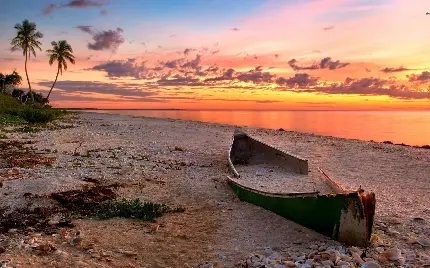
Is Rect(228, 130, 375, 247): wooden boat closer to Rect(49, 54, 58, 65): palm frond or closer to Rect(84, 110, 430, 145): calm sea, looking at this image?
Rect(84, 110, 430, 145): calm sea

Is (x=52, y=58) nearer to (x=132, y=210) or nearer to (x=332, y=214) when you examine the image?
(x=132, y=210)

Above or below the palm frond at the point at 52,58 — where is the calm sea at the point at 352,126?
below

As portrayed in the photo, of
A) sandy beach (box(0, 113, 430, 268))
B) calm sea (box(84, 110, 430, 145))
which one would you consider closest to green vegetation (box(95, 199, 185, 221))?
sandy beach (box(0, 113, 430, 268))

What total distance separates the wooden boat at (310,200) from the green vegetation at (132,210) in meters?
2.28

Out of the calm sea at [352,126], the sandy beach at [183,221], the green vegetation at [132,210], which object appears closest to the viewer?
the sandy beach at [183,221]

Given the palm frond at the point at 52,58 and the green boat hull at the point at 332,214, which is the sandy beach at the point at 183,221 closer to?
the green boat hull at the point at 332,214

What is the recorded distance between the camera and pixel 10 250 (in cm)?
584

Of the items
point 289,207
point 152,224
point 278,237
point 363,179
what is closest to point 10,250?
point 152,224

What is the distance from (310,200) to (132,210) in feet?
13.2

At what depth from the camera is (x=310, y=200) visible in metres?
6.93

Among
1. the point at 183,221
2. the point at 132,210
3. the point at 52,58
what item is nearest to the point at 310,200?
the point at 183,221

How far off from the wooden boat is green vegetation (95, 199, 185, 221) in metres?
2.28

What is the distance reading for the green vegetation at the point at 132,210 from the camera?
8.07m

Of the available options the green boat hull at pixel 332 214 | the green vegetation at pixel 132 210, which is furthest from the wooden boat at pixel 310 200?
the green vegetation at pixel 132 210
